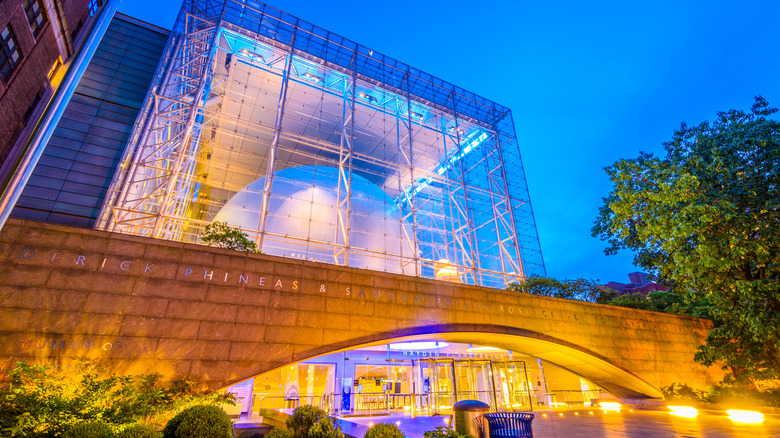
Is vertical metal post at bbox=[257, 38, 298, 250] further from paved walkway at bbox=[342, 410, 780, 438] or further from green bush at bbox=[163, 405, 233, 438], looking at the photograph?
paved walkway at bbox=[342, 410, 780, 438]

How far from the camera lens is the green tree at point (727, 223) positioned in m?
12.4

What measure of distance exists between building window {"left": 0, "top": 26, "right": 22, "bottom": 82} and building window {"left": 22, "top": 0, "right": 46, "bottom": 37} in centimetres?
56

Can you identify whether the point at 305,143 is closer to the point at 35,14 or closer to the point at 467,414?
the point at 35,14

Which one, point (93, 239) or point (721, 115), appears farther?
point (721, 115)

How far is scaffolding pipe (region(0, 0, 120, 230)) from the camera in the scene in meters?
5.49

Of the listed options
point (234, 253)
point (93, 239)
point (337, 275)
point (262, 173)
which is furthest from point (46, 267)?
point (262, 173)

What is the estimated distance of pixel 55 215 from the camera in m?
12.4

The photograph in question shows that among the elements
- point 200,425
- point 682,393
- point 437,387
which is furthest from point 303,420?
point 682,393

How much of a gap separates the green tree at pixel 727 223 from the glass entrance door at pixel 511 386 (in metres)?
7.35

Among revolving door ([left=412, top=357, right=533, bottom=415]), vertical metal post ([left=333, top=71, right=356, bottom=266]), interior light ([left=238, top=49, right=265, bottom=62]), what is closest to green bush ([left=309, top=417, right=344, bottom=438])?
vertical metal post ([left=333, top=71, right=356, bottom=266])

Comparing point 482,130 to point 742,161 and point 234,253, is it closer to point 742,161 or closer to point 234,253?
point 742,161

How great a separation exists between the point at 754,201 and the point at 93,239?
20.7 metres

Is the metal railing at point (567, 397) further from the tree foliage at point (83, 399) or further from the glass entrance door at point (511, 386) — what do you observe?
the tree foliage at point (83, 399)

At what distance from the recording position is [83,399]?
20.9 ft
